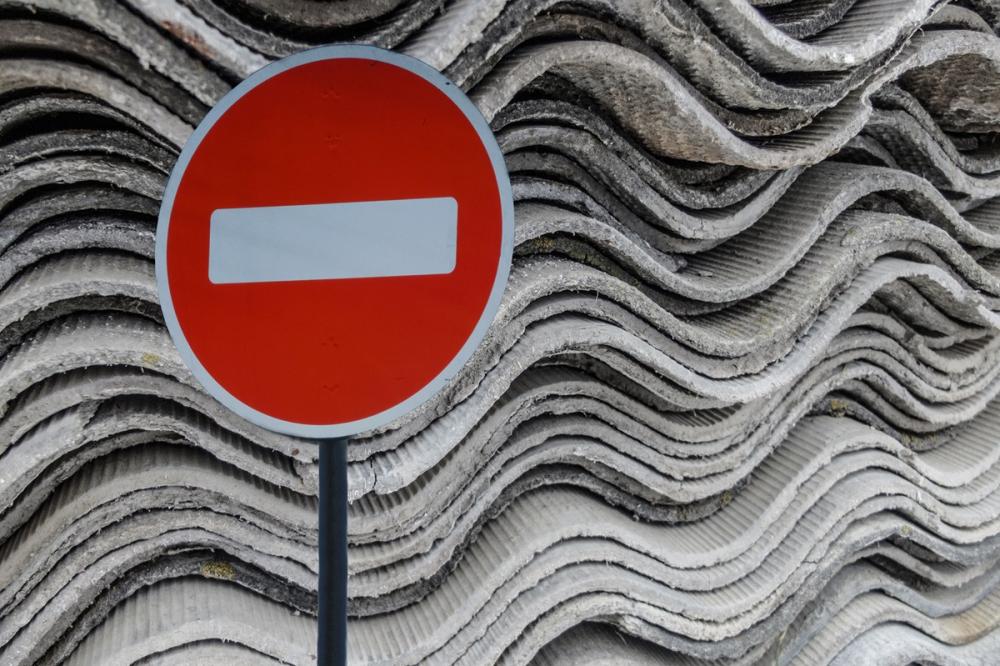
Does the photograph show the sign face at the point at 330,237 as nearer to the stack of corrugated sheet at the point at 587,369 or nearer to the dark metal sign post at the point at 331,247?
the dark metal sign post at the point at 331,247

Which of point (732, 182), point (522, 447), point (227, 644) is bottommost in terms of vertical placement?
point (227, 644)

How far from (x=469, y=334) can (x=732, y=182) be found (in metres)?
0.90

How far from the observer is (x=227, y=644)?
1.09 metres

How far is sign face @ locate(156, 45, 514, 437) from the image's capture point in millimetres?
659

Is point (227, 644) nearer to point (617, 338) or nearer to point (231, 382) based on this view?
point (231, 382)

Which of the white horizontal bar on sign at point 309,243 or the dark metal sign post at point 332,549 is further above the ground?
the white horizontal bar on sign at point 309,243

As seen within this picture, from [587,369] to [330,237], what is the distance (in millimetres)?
789

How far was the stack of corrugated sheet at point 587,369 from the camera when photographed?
929 millimetres

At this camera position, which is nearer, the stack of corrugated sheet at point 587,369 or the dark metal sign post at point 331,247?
the dark metal sign post at point 331,247

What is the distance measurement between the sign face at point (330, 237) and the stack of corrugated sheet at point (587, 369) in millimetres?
233

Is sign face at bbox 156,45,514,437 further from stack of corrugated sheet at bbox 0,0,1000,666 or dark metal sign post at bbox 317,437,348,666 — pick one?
stack of corrugated sheet at bbox 0,0,1000,666

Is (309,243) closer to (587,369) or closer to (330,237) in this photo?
(330,237)

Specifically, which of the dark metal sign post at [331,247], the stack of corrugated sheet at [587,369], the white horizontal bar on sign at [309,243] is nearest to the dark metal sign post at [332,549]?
the dark metal sign post at [331,247]

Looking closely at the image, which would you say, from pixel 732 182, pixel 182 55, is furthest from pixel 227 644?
pixel 732 182
